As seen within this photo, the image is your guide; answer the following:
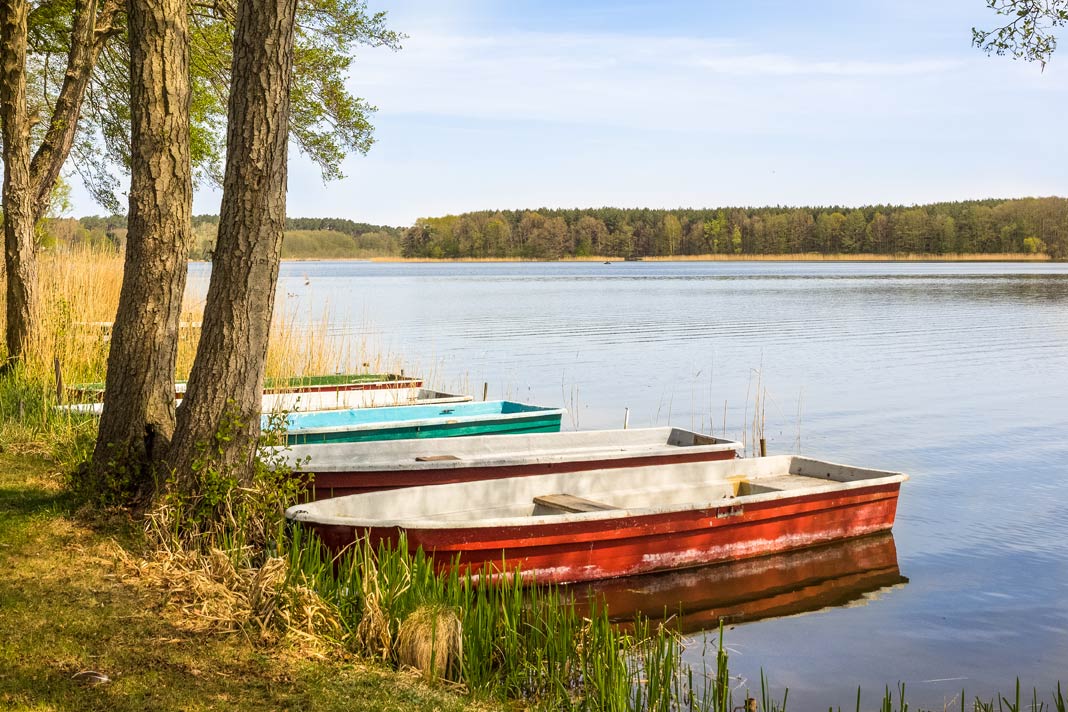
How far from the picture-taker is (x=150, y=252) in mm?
6320

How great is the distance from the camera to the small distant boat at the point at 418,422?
945cm

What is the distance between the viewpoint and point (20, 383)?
9.84 m

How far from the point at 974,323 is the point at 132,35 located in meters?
28.5

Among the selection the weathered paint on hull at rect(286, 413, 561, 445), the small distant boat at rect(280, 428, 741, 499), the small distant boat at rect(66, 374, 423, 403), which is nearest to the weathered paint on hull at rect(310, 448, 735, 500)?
the small distant boat at rect(280, 428, 741, 499)

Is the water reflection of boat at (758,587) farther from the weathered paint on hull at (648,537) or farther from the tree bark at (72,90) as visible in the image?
the tree bark at (72,90)

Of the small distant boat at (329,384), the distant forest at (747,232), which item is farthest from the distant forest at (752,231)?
the small distant boat at (329,384)

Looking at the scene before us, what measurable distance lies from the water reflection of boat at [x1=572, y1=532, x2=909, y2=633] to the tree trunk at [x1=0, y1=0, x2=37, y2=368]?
6905mm

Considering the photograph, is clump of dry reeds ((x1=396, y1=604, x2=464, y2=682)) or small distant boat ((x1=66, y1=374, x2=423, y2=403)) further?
small distant boat ((x1=66, y1=374, x2=423, y2=403))

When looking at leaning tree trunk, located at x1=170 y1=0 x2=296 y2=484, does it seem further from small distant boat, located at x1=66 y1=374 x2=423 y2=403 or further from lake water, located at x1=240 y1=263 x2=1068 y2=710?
small distant boat, located at x1=66 y1=374 x2=423 y2=403

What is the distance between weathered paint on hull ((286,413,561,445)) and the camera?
364 inches

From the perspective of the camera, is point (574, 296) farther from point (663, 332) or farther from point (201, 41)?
→ point (201, 41)

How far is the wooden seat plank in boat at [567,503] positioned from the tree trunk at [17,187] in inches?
244

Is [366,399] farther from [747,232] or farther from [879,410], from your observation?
[747,232]

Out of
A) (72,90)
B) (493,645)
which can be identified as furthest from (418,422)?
(493,645)
